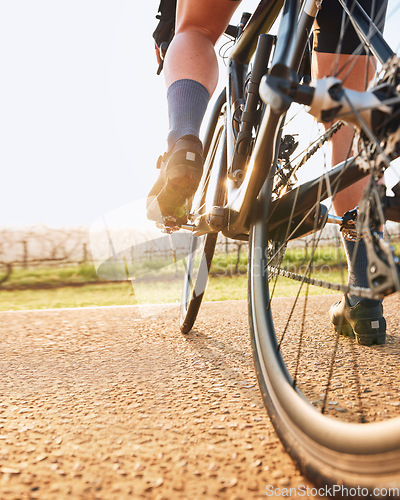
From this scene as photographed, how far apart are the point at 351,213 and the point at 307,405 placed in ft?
1.94

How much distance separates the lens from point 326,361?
3.86 feet

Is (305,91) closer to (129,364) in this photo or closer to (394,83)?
(394,83)

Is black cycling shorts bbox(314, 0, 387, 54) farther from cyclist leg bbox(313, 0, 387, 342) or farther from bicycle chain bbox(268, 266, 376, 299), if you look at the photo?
bicycle chain bbox(268, 266, 376, 299)

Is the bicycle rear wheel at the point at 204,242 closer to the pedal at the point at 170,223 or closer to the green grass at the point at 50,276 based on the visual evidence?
the pedal at the point at 170,223

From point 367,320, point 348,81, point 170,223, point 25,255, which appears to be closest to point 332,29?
point 348,81

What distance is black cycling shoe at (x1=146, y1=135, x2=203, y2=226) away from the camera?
115 centimetres

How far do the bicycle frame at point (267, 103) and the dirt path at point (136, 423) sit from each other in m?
0.44

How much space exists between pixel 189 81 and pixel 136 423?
3.39 ft

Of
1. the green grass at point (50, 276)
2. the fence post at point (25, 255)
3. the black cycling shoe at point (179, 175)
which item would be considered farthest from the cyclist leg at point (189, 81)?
the fence post at point (25, 255)

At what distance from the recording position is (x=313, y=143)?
86 centimetres

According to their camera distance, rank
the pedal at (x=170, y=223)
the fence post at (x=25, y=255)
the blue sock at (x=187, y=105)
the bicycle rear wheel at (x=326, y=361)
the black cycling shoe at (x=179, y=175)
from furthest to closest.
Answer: the fence post at (x=25, y=255)
the pedal at (x=170, y=223)
the blue sock at (x=187, y=105)
the black cycling shoe at (x=179, y=175)
the bicycle rear wheel at (x=326, y=361)

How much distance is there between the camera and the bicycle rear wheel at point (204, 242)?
4.80 ft

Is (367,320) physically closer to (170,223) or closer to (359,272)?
(359,272)

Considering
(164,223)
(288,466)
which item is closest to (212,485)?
(288,466)
